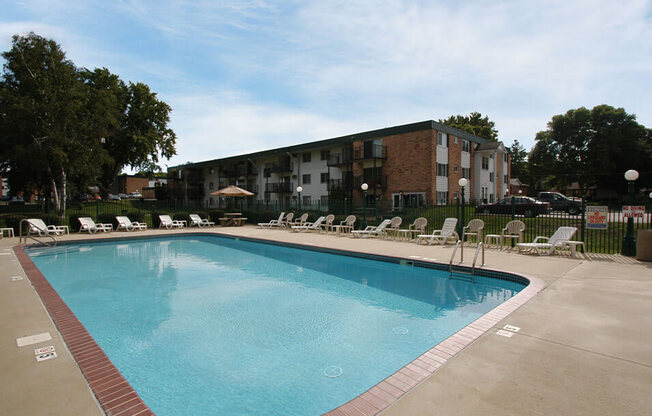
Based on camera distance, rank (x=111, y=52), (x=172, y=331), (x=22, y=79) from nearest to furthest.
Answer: (x=172, y=331), (x=111, y=52), (x=22, y=79)

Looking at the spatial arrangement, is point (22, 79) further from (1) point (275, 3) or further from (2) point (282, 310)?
(2) point (282, 310)

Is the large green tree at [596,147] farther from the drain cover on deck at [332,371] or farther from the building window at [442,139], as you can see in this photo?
the drain cover on deck at [332,371]

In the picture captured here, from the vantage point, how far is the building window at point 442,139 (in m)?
24.5

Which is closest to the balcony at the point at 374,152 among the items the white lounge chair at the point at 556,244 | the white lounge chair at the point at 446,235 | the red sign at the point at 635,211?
the white lounge chair at the point at 446,235

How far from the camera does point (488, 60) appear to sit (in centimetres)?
1121

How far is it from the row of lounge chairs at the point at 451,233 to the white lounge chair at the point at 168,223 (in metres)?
4.67

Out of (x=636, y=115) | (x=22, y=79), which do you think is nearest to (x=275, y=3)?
(x=22, y=79)

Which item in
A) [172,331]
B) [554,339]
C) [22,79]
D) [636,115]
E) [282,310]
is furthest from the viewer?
[636,115]

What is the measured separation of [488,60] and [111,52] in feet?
40.5

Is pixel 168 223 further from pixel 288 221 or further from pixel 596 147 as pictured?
pixel 596 147

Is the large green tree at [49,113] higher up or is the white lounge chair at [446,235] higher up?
the large green tree at [49,113]

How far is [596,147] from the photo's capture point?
39094mm

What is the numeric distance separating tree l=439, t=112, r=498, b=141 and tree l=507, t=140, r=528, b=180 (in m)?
15.9

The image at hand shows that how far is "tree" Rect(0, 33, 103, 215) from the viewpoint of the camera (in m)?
19.0
